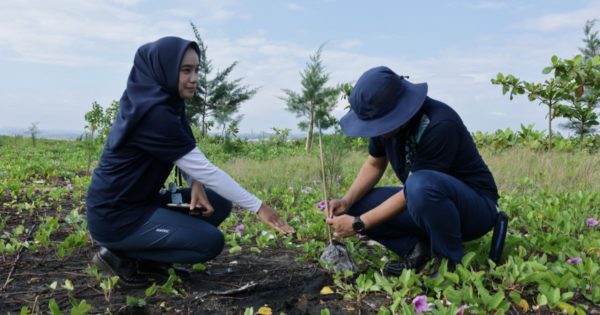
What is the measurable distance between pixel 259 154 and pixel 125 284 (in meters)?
7.94

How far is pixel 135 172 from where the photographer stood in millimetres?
2598

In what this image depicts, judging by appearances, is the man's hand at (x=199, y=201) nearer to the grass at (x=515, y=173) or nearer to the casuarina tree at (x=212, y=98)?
the grass at (x=515, y=173)

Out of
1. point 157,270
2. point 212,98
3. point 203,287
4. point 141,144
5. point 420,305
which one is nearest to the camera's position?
point 420,305

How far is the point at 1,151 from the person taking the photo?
11453mm

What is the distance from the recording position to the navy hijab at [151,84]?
248 cm

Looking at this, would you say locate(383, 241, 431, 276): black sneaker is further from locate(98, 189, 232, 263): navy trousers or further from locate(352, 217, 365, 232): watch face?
locate(98, 189, 232, 263): navy trousers

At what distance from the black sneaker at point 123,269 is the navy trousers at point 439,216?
1214 mm

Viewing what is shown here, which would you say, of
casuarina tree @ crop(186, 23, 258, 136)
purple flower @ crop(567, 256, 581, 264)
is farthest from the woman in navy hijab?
casuarina tree @ crop(186, 23, 258, 136)

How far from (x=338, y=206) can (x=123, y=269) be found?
3.81 ft

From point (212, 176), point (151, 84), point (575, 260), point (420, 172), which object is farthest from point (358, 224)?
point (151, 84)

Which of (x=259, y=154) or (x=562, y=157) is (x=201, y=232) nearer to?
(x=562, y=157)

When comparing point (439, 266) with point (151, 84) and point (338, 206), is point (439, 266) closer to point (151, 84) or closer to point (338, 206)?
point (338, 206)

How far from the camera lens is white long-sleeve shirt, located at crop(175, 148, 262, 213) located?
2518 mm

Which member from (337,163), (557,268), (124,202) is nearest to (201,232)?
(124,202)
